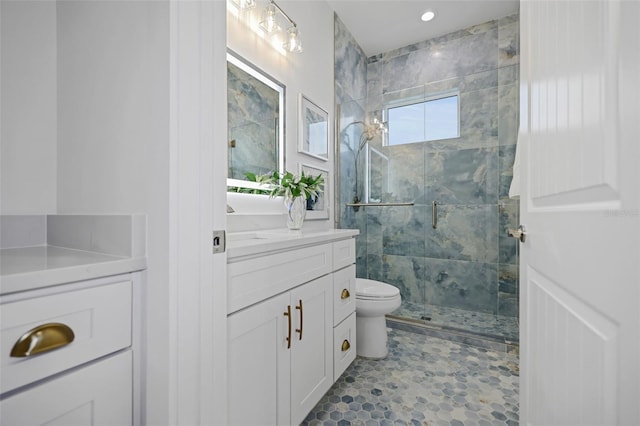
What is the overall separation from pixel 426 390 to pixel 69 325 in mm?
1663

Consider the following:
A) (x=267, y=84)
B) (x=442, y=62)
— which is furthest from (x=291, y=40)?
(x=442, y=62)

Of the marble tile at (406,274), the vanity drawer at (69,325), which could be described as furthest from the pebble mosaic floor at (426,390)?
the vanity drawer at (69,325)

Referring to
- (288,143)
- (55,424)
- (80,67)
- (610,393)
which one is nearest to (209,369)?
(55,424)

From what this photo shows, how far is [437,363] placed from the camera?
6.19 feet

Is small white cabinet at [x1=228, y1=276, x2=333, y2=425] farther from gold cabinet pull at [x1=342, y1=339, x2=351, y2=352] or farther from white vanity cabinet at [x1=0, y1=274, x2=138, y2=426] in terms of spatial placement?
white vanity cabinet at [x1=0, y1=274, x2=138, y2=426]

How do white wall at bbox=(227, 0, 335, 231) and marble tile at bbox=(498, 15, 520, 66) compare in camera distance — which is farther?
marble tile at bbox=(498, 15, 520, 66)

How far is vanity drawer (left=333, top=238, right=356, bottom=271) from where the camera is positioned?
4.90 feet

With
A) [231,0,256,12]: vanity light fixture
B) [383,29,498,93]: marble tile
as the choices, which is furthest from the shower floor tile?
[231,0,256,12]: vanity light fixture

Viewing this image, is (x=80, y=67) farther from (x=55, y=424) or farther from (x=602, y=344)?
(x=602, y=344)

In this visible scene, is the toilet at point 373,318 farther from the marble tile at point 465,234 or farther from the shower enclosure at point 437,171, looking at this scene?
the marble tile at point 465,234

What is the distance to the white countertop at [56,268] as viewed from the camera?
1.69 feet

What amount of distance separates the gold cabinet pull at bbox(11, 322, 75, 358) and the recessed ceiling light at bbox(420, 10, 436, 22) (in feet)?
10.2

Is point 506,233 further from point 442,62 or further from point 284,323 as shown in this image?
point 284,323

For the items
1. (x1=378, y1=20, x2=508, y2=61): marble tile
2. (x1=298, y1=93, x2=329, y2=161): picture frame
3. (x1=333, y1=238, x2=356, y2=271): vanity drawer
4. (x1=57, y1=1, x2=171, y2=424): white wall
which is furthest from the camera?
(x1=378, y1=20, x2=508, y2=61): marble tile
